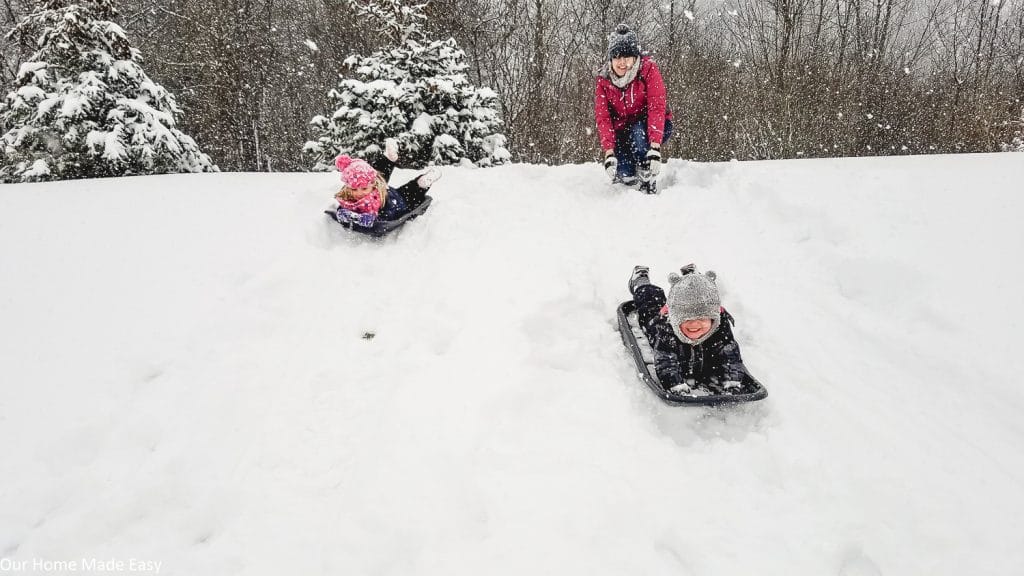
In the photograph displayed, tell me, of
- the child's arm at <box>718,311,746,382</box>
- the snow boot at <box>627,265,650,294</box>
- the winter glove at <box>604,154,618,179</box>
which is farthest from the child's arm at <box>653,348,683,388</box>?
the winter glove at <box>604,154,618,179</box>

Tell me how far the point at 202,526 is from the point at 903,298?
167 inches

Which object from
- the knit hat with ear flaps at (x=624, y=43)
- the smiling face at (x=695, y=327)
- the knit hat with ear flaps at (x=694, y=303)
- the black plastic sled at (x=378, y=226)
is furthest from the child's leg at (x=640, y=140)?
the smiling face at (x=695, y=327)

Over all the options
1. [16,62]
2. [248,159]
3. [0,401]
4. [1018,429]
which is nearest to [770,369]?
[1018,429]

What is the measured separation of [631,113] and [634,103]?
0.12 m

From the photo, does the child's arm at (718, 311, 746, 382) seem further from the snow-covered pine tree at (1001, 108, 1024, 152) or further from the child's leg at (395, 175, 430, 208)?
the snow-covered pine tree at (1001, 108, 1024, 152)

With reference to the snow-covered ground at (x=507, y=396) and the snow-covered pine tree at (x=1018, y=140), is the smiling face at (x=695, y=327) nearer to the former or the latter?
the snow-covered ground at (x=507, y=396)

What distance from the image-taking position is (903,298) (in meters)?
3.34

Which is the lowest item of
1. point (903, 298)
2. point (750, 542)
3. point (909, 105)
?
point (750, 542)

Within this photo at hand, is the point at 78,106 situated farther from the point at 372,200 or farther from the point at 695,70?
the point at 695,70

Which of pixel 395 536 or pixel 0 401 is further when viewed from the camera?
pixel 0 401

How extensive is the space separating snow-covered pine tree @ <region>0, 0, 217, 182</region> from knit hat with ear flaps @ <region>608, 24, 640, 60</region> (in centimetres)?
842

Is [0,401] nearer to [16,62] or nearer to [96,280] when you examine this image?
[96,280]

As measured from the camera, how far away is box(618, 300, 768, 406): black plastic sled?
2488 mm

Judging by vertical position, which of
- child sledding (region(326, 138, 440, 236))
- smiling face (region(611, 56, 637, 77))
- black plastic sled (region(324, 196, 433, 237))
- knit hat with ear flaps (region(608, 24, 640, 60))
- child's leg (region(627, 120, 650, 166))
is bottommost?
black plastic sled (region(324, 196, 433, 237))
